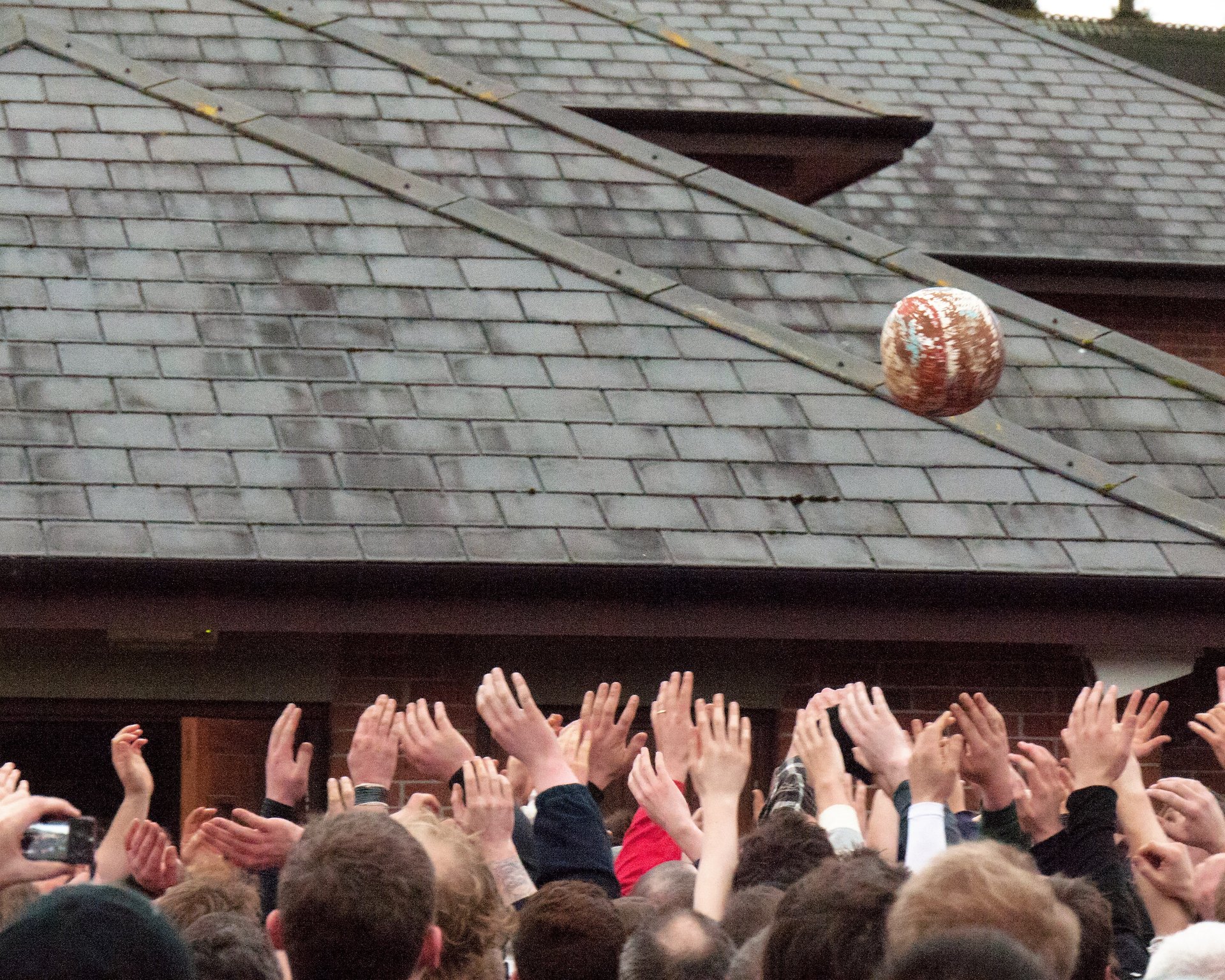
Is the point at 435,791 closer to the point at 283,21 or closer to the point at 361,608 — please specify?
the point at 361,608

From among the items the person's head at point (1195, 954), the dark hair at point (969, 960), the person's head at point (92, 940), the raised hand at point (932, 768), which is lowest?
the raised hand at point (932, 768)

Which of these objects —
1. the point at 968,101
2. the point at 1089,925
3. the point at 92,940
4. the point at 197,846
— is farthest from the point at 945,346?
the point at 968,101

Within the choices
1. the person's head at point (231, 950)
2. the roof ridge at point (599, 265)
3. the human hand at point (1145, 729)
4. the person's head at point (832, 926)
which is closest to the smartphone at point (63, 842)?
the person's head at point (231, 950)

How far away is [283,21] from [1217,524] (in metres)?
5.48

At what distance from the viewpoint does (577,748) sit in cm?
505

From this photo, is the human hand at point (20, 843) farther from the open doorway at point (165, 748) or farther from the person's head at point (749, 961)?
the open doorway at point (165, 748)

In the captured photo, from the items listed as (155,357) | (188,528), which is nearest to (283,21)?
Answer: (155,357)

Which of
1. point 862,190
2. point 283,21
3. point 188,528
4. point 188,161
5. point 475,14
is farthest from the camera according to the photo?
point 862,190

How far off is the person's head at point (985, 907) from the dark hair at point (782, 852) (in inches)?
49.9

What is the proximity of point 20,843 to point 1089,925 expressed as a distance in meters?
2.05

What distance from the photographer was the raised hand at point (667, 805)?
4.72 metres

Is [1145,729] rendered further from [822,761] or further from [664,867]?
[664,867]

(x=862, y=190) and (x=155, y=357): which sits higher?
(x=155, y=357)

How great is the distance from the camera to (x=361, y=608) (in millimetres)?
6746
